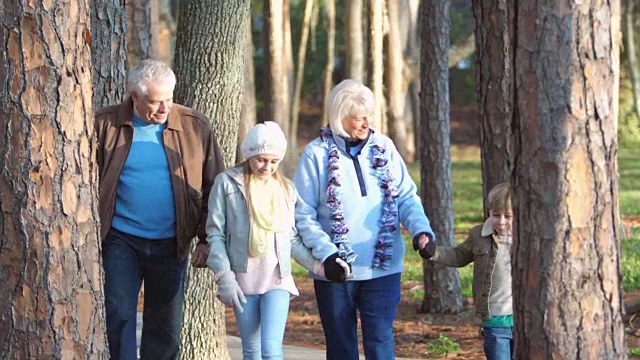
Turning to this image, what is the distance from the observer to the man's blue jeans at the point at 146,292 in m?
6.42

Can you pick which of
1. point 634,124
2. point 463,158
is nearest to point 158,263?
point 463,158

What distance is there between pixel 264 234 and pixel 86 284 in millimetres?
1065

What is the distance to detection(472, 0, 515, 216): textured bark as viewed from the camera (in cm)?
898

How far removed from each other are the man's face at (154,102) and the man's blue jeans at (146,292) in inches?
22.8

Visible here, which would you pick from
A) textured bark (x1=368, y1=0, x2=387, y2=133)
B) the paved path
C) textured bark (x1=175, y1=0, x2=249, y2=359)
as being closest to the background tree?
textured bark (x1=368, y1=0, x2=387, y2=133)

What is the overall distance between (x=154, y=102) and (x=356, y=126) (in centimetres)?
100

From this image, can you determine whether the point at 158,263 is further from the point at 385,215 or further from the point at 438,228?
the point at 438,228

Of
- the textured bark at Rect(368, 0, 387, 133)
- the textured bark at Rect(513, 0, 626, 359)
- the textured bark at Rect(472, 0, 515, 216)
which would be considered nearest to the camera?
the textured bark at Rect(513, 0, 626, 359)

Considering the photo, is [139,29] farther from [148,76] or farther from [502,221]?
[502,221]

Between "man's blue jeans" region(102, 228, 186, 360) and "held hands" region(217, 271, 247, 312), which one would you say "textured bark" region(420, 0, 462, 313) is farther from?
"held hands" region(217, 271, 247, 312)

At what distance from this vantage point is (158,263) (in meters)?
6.53

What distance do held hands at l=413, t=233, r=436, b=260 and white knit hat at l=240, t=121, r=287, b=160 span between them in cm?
79

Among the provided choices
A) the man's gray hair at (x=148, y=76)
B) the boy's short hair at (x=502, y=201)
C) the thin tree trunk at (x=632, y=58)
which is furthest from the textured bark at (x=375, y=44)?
the man's gray hair at (x=148, y=76)

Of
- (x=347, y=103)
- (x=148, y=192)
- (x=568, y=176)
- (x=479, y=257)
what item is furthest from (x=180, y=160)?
(x=568, y=176)
